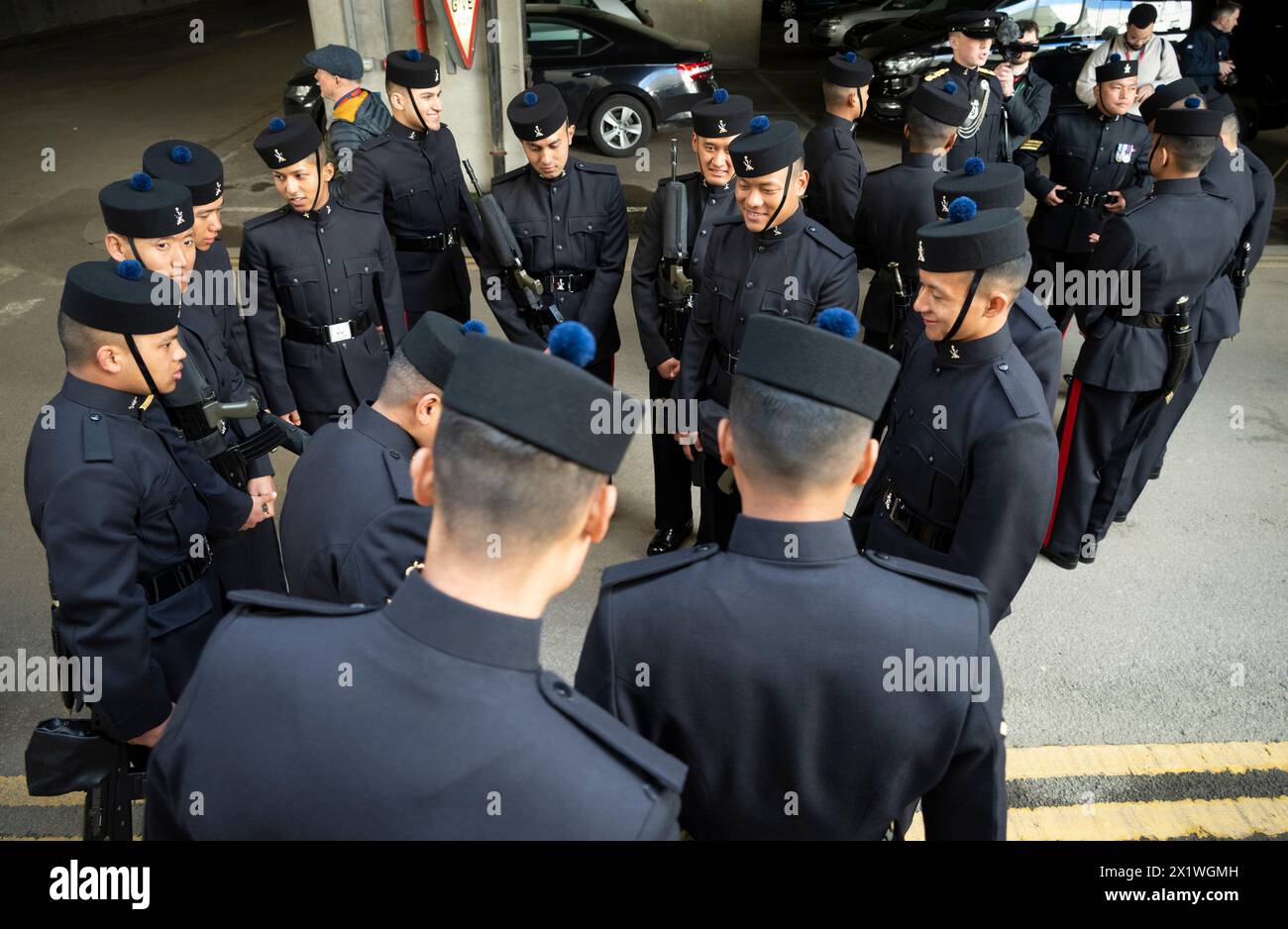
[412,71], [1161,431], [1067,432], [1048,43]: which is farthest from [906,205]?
[1048,43]

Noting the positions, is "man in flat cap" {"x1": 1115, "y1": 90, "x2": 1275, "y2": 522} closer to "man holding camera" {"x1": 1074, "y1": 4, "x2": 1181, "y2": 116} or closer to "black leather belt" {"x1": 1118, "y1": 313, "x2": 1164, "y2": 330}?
"black leather belt" {"x1": 1118, "y1": 313, "x2": 1164, "y2": 330}

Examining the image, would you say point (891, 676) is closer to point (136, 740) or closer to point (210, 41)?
point (136, 740)

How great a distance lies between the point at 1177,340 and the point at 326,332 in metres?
3.63

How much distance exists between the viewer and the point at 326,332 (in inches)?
169

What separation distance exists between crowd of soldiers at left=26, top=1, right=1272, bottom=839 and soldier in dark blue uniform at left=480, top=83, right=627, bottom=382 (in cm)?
2

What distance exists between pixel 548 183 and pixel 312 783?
3.78 m

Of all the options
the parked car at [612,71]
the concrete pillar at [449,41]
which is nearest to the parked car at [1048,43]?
the parked car at [612,71]

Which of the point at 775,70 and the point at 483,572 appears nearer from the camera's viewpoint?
the point at 483,572

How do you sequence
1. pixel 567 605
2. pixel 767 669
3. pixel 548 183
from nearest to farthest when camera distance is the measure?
pixel 767 669 < pixel 567 605 < pixel 548 183

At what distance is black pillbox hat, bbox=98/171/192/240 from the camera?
351cm

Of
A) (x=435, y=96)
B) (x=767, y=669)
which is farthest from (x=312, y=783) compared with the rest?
(x=435, y=96)

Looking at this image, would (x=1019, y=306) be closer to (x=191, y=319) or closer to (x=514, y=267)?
(x=514, y=267)

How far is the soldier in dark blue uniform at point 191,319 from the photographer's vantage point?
3.48 m

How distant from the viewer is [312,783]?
1329mm
